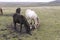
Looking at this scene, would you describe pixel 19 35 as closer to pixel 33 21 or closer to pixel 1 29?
pixel 1 29

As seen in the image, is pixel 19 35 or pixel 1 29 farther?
pixel 1 29

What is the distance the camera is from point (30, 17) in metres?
12.5

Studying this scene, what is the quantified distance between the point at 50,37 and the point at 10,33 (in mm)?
2061

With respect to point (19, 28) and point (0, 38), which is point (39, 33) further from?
point (0, 38)

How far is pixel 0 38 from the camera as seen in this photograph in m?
9.55

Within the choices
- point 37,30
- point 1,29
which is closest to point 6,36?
point 1,29

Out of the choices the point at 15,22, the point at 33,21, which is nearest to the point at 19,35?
the point at 15,22

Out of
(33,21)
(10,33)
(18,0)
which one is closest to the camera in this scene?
(10,33)

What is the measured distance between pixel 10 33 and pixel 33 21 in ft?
7.54

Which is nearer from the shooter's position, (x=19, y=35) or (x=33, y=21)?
(x=19, y=35)

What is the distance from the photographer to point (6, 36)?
9836 millimetres

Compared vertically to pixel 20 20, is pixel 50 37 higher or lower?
lower

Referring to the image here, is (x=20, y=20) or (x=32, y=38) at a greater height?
(x=20, y=20)

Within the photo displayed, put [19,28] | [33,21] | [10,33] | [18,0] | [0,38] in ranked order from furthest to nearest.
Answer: [18,0]
[33,21]
[19,28]
[10,33]
[0,38]
